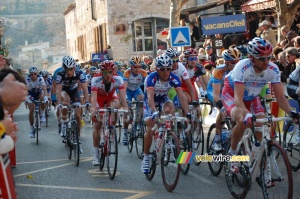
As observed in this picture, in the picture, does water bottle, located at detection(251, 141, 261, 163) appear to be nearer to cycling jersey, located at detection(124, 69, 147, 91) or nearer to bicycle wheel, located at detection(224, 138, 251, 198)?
bicycle wheel, located at detection(224, 138, 251, 198)

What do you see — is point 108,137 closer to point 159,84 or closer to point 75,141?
point 159,84

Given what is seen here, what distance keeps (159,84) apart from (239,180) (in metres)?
2.56

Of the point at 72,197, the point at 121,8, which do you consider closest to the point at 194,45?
the point at 72,197

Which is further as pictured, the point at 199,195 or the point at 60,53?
the point at 60,53

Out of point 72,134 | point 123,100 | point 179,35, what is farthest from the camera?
point 179,35

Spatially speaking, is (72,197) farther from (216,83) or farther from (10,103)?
(10,103)

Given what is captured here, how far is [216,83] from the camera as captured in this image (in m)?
9.45

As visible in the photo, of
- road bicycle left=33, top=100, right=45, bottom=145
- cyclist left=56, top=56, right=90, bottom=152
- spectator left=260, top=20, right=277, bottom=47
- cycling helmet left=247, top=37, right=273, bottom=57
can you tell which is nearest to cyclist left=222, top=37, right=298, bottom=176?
cycling helmet left=247, top=37, right=273, bottom=57

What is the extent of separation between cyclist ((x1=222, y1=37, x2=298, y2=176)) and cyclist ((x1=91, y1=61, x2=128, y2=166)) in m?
3.06

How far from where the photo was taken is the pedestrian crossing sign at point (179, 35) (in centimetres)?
1950

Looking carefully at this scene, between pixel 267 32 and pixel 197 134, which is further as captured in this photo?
pixel 267 32

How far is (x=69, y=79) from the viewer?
12633mm

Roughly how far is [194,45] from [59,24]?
345ft

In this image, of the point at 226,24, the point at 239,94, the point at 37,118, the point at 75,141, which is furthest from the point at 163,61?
the point at 226,24
